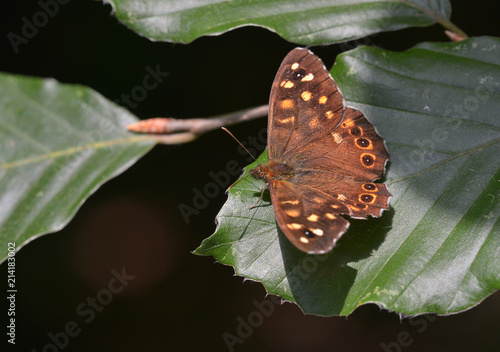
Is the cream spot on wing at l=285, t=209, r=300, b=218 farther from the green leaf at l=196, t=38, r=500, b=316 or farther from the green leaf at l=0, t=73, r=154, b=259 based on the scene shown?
the green leaf at l=0, t=73, r=154, b=259

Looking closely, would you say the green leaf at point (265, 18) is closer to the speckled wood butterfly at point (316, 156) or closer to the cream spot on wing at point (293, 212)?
the speckled wood butterfly at point (316, 156)

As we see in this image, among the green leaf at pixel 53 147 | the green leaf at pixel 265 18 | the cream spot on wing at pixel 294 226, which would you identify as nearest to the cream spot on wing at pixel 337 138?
the green leaf at pixel 265 18

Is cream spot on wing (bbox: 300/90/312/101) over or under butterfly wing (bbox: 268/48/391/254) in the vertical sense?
over

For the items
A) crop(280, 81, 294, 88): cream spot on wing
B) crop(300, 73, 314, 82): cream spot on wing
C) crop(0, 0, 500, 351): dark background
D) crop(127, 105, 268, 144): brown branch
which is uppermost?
crop(300, 73, 314, 82): cream spot on wing

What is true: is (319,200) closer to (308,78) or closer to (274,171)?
(274,171)

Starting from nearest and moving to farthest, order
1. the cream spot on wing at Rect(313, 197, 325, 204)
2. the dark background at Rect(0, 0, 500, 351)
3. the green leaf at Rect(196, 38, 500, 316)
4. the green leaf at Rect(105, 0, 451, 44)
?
the green leaf at Rect(196, 38, 500, 316) < the cream spot on wing at Rect(313, 197, 325, 204) < the green leaf at Rect(105, 0, 451, 44) < the dark background at Rect(0, 0, 500, 351)

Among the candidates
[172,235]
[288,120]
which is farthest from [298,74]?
[172,235]

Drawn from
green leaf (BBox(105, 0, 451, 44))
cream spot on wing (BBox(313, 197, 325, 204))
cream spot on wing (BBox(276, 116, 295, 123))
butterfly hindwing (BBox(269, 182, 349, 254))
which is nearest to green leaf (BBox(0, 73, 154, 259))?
green leaf (BBox(105, 0, 451, 44))

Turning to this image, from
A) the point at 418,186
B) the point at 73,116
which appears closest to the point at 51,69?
the point at 73,116
